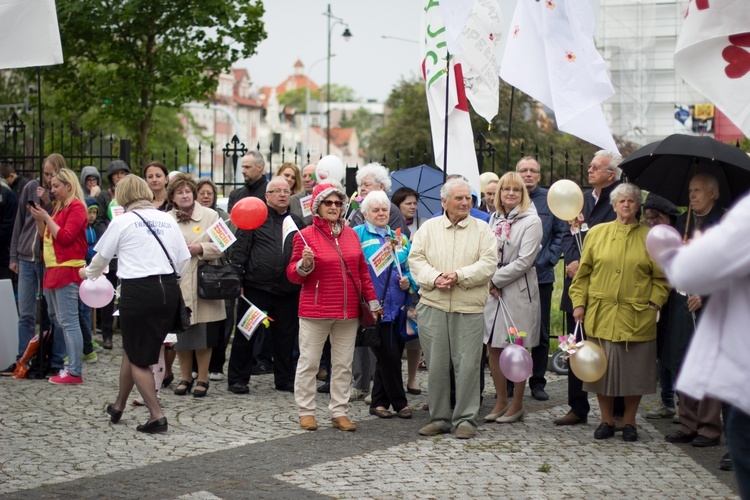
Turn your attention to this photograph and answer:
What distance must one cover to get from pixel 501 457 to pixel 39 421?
369 centimetres

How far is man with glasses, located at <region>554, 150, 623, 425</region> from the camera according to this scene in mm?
8609

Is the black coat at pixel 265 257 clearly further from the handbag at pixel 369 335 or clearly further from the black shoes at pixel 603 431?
the black shoes at pixel 603 431

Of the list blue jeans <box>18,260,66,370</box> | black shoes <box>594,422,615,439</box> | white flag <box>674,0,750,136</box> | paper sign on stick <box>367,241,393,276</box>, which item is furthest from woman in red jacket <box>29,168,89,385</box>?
white flag <box>674,0,750,136</box>

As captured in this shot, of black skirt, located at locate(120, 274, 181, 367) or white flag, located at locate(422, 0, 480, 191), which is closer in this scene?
black skirt, located at locate(120, 274, 181, 367)

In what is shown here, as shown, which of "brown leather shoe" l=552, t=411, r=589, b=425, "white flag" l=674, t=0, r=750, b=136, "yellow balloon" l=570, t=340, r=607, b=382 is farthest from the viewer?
"brown leather shoe" l=552, t=411, r=589, b=425

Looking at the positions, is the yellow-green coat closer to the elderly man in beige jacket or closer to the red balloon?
the elderly man in beige jacket

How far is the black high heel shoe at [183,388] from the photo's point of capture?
32.0 feet

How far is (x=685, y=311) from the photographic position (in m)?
7.97

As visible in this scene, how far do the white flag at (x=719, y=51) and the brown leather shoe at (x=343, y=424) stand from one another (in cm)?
359

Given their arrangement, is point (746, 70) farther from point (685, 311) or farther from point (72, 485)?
point (72, 485)

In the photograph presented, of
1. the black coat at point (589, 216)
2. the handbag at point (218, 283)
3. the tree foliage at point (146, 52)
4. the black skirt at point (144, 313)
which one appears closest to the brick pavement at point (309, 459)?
the black skirt at point (144, 313)

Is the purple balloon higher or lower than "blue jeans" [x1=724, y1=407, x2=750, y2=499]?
lower

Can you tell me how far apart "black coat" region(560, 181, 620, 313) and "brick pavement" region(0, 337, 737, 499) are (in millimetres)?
1308

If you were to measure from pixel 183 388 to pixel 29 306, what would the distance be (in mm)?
2274
